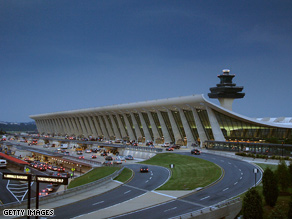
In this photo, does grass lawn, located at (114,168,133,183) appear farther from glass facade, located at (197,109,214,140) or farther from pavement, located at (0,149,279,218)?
glass facade, located at (197,109,214,140)

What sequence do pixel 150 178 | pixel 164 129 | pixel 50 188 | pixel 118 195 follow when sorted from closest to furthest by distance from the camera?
1. pixel 118 195
2. pixel 150 178
3. pixel 50 188
4. pixel 164 129

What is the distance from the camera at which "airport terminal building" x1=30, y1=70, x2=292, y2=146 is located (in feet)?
219

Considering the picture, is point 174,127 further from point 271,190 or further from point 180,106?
point 271,190

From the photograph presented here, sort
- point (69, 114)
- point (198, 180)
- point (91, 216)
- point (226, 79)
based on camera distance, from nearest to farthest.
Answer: point (91, 216), point (198, 180), point (226, 79), point (69, 114)

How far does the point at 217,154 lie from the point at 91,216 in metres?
39.2

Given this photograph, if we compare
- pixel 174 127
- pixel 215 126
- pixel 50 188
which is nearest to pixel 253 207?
pixel 50 188

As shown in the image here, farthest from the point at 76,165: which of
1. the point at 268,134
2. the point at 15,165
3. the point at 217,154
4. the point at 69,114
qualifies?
the point at 69,114

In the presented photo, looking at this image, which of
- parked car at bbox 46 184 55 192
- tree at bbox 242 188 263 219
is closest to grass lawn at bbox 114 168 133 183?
parked car at bbox 46 184 55 192

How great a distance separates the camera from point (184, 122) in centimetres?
7825

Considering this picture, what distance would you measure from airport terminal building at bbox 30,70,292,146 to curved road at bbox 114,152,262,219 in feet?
99.3

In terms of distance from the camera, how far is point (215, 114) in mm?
68812

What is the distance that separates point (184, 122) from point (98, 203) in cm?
5498

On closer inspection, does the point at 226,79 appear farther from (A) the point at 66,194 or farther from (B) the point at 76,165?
(A) the point at 66,194

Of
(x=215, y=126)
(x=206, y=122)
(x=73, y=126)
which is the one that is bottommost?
(x=73, y=126)
